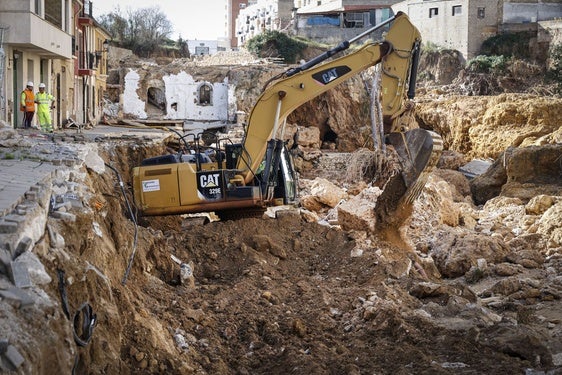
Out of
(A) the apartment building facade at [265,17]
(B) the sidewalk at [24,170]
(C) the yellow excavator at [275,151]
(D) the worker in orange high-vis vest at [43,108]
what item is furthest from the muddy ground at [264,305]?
(A) the apartment building facade at [265,17]

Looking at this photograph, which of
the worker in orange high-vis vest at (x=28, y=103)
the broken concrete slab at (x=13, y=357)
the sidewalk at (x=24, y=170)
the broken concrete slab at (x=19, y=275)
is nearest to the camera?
the broken concrete slab at (x=13, y=357)

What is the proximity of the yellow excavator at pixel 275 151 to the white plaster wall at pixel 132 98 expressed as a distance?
24.0m

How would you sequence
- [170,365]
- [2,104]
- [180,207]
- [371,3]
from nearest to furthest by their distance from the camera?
[170,365]
[180,207]
[2,104]
[371,3]

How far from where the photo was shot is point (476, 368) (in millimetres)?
8320

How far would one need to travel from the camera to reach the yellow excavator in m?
14.0

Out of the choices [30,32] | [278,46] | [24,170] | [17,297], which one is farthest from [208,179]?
[278,46]

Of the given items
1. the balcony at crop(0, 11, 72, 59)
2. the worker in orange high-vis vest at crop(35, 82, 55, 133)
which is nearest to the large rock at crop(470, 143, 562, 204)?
the worker in orange high-vis vest at crop(35, 82, 55, 133)

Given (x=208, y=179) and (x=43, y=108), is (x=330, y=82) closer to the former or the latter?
(x=208, y=179)

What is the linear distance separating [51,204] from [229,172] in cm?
675

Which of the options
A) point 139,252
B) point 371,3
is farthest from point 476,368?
point 371,3

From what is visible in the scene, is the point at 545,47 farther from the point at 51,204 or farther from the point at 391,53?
the point at 51,204

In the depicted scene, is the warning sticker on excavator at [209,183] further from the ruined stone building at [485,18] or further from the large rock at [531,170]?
the ruined stone building at [485,18]

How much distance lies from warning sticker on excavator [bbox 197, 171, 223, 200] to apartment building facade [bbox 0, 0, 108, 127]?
1057 centimetres

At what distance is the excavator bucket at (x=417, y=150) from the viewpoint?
14.4 metres
